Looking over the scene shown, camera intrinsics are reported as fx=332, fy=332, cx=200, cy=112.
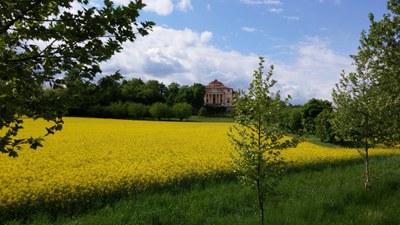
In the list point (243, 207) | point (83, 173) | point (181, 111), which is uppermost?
point (181, 111)

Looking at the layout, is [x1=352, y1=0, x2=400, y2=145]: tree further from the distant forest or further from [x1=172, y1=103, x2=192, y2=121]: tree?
[x1=172, y1=103, x2=192, y2=121]: tree

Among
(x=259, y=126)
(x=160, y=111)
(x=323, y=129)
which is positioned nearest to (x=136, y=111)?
(x=160, y=111)

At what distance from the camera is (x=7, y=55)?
2680mm

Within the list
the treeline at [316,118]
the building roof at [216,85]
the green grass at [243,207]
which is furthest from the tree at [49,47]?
the building roof at [216,85]

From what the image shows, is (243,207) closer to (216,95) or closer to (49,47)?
(49,47)

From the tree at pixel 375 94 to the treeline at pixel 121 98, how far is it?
25.8 ft

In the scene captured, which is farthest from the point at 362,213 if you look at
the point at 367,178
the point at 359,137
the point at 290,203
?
the point at 359,137

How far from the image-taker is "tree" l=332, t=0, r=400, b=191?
1034cm

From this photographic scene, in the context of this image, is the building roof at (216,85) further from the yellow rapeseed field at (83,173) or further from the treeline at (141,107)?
the yellow rapeseed field at (83,173)

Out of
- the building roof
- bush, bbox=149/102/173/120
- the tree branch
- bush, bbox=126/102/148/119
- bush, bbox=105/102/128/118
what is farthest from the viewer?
the building roof

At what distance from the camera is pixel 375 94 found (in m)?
11.2

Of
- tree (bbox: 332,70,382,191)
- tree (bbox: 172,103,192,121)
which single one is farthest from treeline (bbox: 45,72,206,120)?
tree (bbox: 332,70,382,191)

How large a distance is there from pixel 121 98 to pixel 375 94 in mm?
70199

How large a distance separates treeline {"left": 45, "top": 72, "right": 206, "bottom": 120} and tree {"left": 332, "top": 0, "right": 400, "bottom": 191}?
785cm
